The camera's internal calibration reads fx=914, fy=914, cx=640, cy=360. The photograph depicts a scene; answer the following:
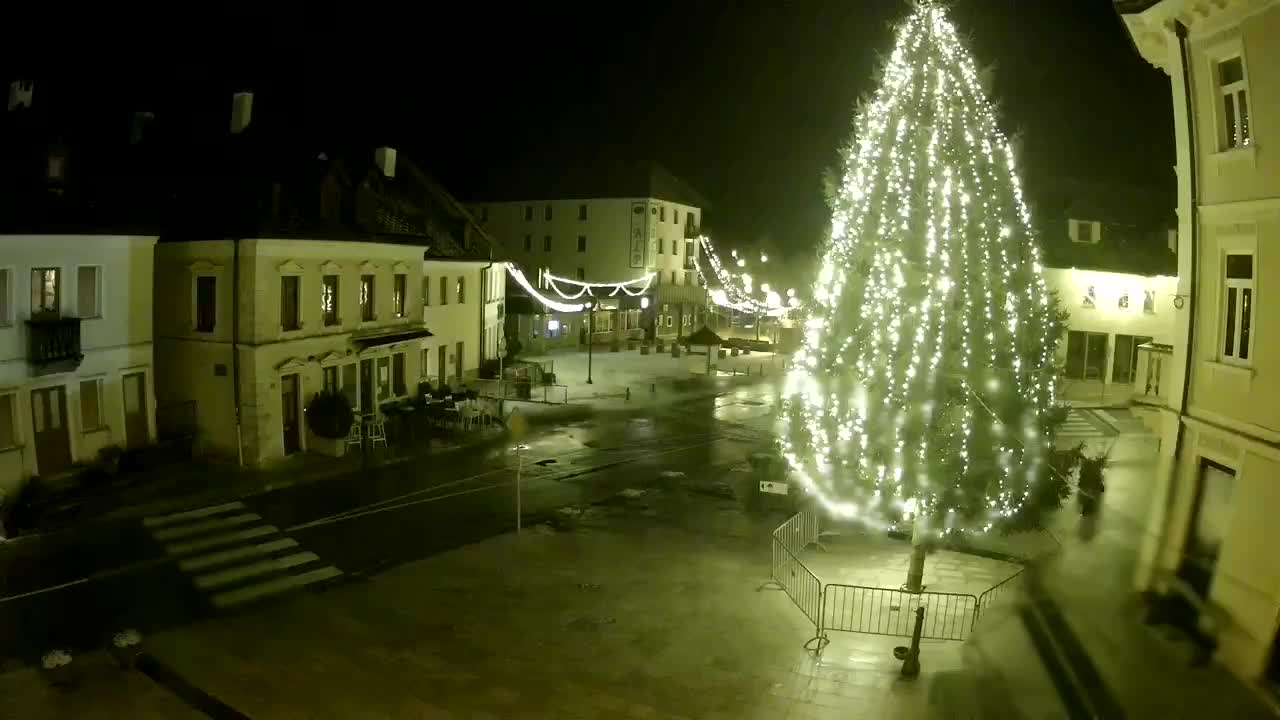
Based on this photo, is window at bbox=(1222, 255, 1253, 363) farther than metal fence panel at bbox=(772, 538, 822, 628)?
No

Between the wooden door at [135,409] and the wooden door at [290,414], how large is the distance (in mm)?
3335

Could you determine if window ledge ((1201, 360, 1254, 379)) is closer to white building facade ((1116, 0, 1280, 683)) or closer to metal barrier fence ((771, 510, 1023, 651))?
white building facade ((1116, 0, 1280, 683))

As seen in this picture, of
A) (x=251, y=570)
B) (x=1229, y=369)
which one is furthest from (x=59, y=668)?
(x=1229, y=369)

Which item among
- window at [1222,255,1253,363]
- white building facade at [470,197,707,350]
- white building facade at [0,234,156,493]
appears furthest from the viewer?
white building facade at [470,197,707,350]

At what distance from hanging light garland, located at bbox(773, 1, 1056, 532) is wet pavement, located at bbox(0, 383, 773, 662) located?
9.41 m

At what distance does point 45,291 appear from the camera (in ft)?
68.7

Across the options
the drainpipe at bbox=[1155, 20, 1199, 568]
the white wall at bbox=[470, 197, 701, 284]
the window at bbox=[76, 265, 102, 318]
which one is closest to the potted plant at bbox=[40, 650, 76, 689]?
the window at bbox=[76, 265, 102, 318]

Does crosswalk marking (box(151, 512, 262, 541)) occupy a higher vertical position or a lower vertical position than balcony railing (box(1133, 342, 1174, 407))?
lower

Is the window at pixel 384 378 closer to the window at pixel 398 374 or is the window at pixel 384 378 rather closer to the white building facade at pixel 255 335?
the window at pixel 398 374

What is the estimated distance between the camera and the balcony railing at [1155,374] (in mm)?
14734

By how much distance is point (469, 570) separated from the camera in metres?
16.2

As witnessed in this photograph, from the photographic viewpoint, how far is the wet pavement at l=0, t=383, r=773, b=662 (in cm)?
1415

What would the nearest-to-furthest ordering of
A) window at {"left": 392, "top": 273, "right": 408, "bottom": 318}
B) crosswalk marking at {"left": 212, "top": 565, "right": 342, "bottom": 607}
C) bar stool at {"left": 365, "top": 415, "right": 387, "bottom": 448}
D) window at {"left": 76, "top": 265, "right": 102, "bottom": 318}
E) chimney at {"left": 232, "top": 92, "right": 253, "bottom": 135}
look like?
crosswalk marking at {"left": 212, "top": 565, "right": 342, "bottom": 607} → window at {"left": 76, "top": 265, "right": 102, "bottom": 318} → bar stool at {"left": 365, "top": 415, "right": 387, "bottom": 448} → window at {"left": 392, "top": 273, "right": 408, "bottom": 318} → chimney at {"left": 232, "top": 92, "right": 253, "bottom": 135}

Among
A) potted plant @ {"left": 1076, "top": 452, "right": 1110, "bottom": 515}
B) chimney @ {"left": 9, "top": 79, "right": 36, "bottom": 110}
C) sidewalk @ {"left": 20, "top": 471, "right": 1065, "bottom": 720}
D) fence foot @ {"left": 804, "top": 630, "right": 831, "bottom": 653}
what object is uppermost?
chimney @ {"left": 9, "top": 79, "right": 36, "bottom": 110}
